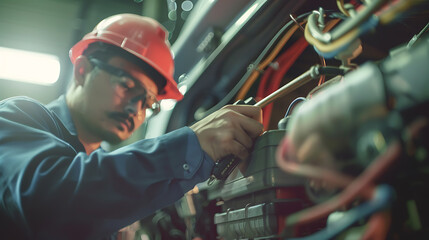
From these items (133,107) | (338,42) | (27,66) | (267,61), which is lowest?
(27,66)

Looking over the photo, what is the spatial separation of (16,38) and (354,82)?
4762mm

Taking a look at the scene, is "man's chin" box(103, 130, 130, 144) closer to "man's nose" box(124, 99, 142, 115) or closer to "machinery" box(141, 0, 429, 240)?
"man's nose" box(124, 99, 142, 115)

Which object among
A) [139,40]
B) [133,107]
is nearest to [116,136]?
[133,107]

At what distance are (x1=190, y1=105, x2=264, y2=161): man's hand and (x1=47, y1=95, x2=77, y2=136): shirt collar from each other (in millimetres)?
617

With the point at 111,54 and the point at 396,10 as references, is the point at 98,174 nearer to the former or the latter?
the point at 396,10

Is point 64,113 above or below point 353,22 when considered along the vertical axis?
below

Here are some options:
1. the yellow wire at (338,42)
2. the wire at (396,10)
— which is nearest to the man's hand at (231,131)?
the yellow wire at (338,42)

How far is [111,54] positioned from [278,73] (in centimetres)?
67

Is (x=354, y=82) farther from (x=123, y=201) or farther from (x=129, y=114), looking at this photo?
(x=129, y=114)

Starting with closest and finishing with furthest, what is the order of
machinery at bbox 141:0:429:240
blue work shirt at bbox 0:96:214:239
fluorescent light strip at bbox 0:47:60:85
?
machinery at bbox 141:0:429:240 → blue work shirt at bbox 0:96:214:239 → fluorescent light strip at bbox 0:47:60:85

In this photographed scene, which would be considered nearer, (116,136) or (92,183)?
A: (92,183)

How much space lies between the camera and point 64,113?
1173 millimetres

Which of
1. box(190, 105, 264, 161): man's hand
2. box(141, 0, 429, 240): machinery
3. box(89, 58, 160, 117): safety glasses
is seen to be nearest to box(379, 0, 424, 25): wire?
box(141, 0, 429, 240): machinery

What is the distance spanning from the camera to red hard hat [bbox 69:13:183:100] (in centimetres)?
129
